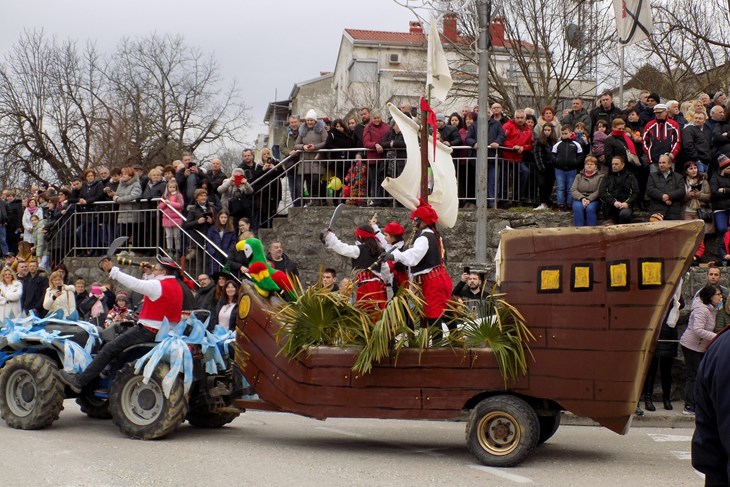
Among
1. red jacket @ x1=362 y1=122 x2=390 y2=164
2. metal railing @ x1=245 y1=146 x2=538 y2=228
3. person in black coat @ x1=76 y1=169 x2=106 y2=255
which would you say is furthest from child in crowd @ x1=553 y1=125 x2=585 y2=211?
person in black coat @ x1=76 y1=169 x2=106 y2=255

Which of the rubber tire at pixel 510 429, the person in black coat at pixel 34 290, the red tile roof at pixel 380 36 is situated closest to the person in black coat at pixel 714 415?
the rubber tire at pixel 510 429

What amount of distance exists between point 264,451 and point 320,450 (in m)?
0.55

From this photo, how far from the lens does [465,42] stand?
33.4m

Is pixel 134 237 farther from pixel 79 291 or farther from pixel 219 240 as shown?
pixel 219 240

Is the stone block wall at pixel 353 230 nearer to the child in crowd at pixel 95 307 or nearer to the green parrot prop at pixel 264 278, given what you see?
the child in crowd at pixel 95 307

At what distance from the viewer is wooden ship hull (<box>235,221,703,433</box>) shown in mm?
8656

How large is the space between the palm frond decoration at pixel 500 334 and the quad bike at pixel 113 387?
2.69 metres

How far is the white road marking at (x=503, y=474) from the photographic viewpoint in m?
Answer: 8.33

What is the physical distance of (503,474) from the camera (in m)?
8.62

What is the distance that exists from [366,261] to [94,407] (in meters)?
3.46

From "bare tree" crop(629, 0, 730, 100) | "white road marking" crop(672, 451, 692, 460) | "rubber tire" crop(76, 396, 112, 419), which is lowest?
"white road marking" crop(672, 451, 692, 460)

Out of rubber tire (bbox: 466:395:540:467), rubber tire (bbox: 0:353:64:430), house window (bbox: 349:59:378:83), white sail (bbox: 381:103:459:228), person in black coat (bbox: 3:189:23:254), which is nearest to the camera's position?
rubber tire (bbox: 466:395:540:467)

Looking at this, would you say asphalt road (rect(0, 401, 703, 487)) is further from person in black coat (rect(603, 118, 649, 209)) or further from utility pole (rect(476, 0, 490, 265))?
person in black coat (rect(603, 118, 649, 209))

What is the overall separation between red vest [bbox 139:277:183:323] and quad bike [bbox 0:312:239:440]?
0.71ft
